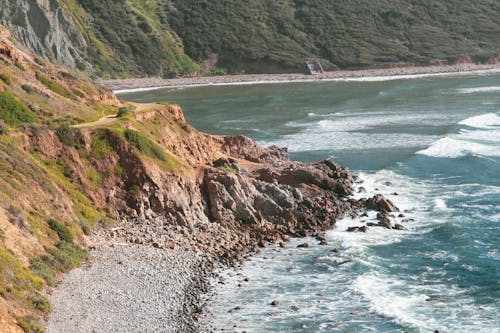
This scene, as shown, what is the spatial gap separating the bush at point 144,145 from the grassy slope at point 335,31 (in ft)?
384

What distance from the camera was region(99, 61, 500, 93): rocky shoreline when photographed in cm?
14550

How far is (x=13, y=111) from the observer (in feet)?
134

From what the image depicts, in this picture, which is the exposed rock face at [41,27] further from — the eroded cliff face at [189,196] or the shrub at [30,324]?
the shrub at [30,324]

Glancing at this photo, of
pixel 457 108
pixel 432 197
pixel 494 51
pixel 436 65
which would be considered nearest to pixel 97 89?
pixel 432 197

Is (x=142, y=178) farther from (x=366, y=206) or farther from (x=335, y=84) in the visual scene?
(x=335, y=84)

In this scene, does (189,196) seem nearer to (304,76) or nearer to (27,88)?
(27,88)

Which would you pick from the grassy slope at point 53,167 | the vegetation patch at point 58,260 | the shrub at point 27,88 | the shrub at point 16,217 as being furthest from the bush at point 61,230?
the shrub at point 27,88

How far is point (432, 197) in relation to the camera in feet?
162

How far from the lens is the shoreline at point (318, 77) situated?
14388 cm

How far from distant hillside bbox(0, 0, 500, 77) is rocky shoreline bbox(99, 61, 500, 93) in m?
2.83

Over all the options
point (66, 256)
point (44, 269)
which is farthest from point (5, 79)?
point (44, 269)

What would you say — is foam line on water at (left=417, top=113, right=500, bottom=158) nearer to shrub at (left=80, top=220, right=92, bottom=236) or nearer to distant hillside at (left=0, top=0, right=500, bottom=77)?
shrub at (left=80, top=220, right=92, bottom=236)

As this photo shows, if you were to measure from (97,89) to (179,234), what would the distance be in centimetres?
2109

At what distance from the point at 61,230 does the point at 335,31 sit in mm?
A: 143638
